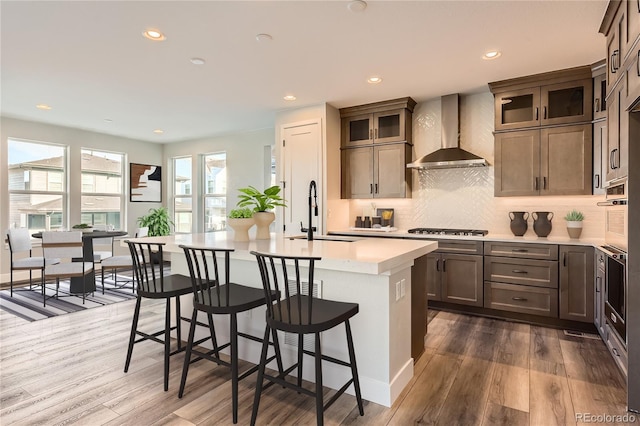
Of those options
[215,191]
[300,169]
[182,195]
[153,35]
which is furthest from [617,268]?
[182,195]

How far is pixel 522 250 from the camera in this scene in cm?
368

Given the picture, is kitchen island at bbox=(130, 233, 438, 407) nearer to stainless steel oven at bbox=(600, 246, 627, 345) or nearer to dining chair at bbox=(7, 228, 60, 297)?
stainless steel oven at bbox=(600, 246, 627, 345)

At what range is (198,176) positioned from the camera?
7492 millimetres

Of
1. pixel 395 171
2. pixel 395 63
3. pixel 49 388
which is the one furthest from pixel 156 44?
pixel 395 171

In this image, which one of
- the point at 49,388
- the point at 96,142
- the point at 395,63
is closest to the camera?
the point at 49,388

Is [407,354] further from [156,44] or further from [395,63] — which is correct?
[156,44]

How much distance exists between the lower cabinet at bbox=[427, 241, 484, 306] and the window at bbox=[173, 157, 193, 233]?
5.51 metres

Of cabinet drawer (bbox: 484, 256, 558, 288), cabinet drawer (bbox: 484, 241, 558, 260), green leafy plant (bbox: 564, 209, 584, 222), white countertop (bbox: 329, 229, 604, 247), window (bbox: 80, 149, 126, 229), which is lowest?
cabinet drawer (bbox: 484, 256, 558, 288)

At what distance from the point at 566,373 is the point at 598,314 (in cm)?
99

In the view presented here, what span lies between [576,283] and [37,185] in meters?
7.86

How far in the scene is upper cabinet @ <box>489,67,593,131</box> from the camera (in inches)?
142

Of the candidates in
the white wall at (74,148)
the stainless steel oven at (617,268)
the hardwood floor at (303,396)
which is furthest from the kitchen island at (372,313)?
the white wall at (74,148)

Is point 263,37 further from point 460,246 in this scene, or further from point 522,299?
point 522,299

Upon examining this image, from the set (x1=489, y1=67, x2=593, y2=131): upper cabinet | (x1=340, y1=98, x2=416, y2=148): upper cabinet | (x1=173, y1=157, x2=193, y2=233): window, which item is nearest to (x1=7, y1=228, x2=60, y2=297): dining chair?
(x1=173, y1=157, x2=193, y2=233): window
